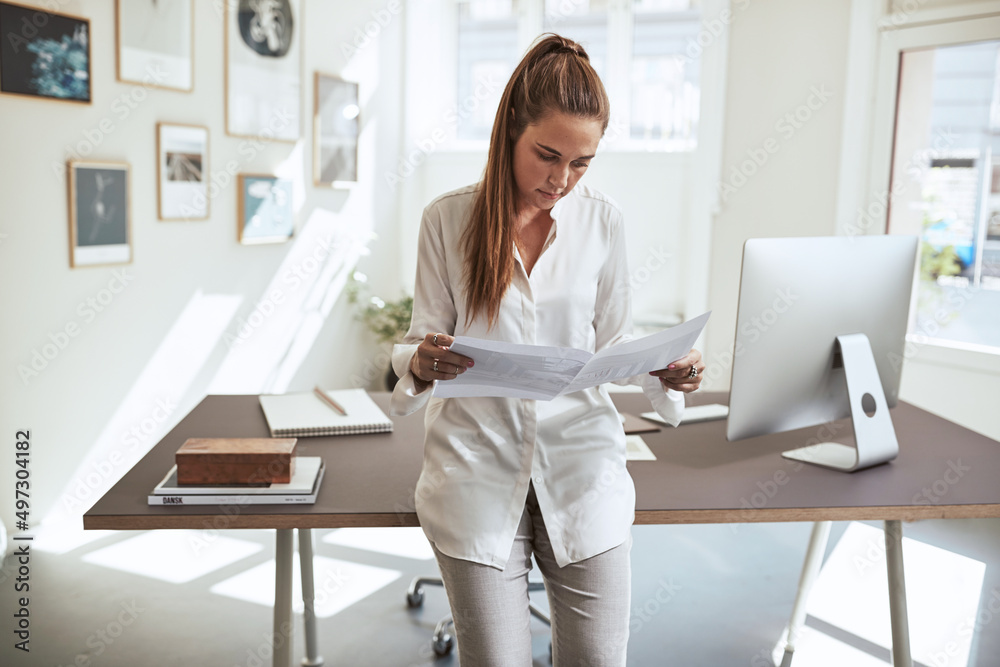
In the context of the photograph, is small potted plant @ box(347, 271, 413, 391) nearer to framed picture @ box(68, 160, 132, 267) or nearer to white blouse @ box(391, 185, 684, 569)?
framed picture @ box(68, 160, 132, 267)

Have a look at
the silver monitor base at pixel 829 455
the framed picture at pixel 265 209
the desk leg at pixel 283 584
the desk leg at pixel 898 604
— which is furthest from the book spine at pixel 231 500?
the framed picture at pixel 265 209

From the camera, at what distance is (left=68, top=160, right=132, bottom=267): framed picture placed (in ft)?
10.1

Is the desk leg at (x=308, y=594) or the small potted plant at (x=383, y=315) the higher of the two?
the small potted plant at (x=383, y=315)

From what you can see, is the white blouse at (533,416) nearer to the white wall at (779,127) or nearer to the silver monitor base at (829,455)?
the silver monitor base at (829,455)

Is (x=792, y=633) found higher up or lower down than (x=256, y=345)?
lower down

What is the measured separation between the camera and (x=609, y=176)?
16.2 feet

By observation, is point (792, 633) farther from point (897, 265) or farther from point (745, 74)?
point (745, 74)

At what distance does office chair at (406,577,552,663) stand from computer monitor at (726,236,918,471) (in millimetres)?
945

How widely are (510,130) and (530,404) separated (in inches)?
19.3

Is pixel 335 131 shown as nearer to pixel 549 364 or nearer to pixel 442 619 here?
pixel 442 619

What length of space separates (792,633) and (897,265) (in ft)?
3.85

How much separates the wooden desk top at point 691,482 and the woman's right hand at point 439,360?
0.29 metres

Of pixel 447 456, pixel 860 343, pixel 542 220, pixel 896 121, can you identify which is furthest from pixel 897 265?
pixel 896 121

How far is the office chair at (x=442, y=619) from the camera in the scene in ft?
7.87
